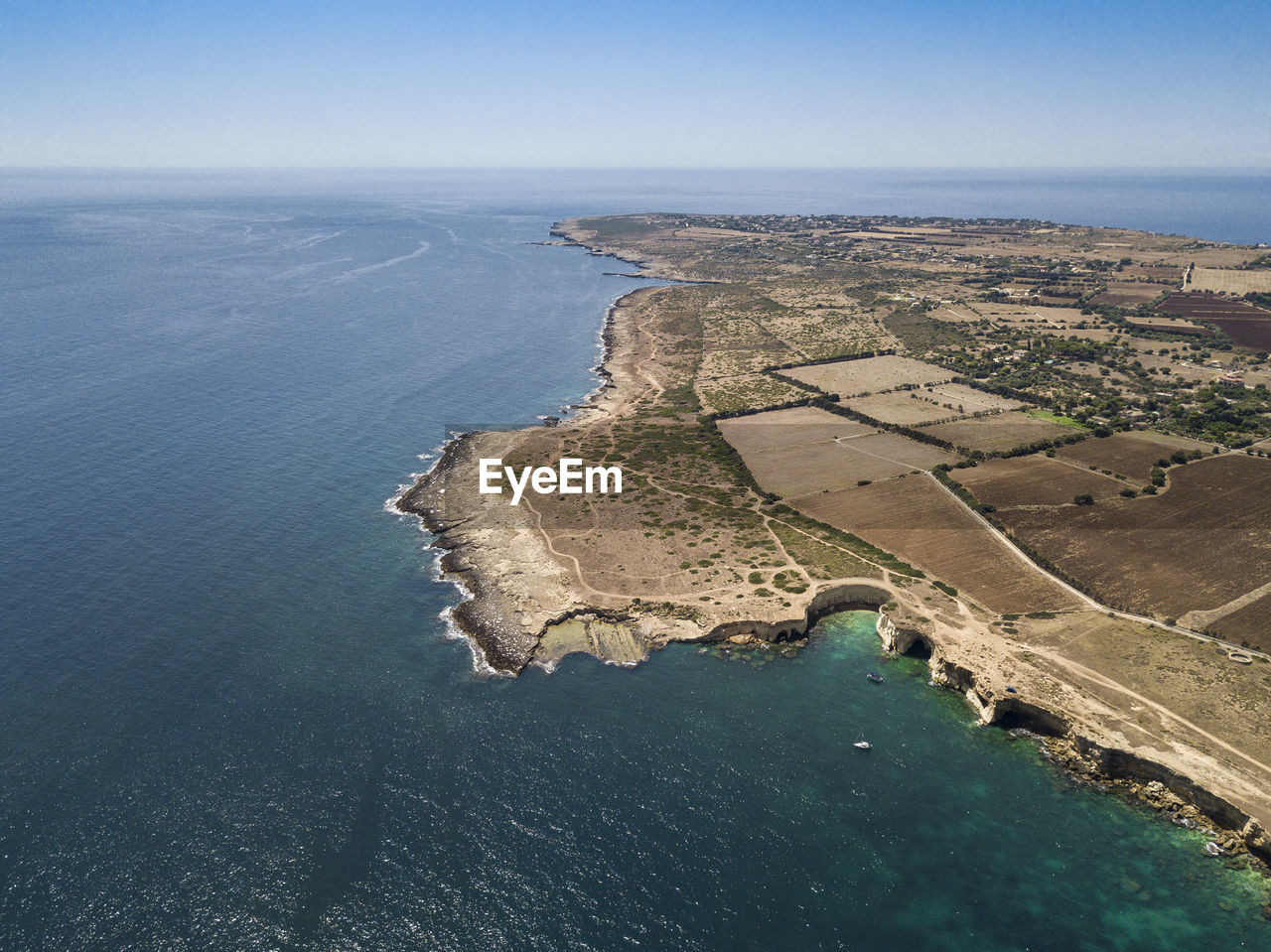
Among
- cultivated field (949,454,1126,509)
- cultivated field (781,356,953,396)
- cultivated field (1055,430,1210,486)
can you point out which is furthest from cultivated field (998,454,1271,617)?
cultivated field (781,356,953,396)

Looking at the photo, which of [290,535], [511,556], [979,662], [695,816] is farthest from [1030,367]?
[290,535]

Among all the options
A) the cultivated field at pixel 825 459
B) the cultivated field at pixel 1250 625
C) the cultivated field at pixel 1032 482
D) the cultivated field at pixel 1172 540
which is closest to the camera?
the cultivated field at pixel 1250 625

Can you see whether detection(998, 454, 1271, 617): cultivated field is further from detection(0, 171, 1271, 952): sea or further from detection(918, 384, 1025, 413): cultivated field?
detection(918, 384, 1025, 413): cultivated field

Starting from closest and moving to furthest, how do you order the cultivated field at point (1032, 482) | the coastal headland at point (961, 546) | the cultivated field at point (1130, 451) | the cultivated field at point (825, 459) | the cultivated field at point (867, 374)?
the coastal headland at point (961, 546) → the cultivated field at point (1032, 482) → the cultivated field at point (825, 459) → the cultivated field at point (1130, 451) → the cultivated field at point (867, 374)

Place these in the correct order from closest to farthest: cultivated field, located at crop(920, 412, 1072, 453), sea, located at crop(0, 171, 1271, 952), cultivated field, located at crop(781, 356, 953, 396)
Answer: sea, located at crop(0, 171, 1271, 952) < cultivated field, located at crop(920, 412, 1072, 453) < cultivated field, located at crop(781, 356, 953, 396)

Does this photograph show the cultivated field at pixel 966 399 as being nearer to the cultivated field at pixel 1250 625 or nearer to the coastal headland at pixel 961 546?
the coastal headland at pixel 961 546

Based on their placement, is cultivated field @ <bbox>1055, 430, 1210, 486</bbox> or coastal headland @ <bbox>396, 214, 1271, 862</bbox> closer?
coastal headland @ <bbox>396, 214, 1271, 862</bbox>

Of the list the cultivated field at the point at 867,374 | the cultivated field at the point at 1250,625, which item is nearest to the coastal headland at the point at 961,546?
the cultivated field at the point at 1250,625

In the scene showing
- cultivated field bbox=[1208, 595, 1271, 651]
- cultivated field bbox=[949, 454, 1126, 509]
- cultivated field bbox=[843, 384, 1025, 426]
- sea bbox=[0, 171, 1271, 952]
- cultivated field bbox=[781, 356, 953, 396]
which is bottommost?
sea bbox=[0, 171, 1271, 952]

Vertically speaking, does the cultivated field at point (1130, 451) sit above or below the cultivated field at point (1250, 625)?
above
